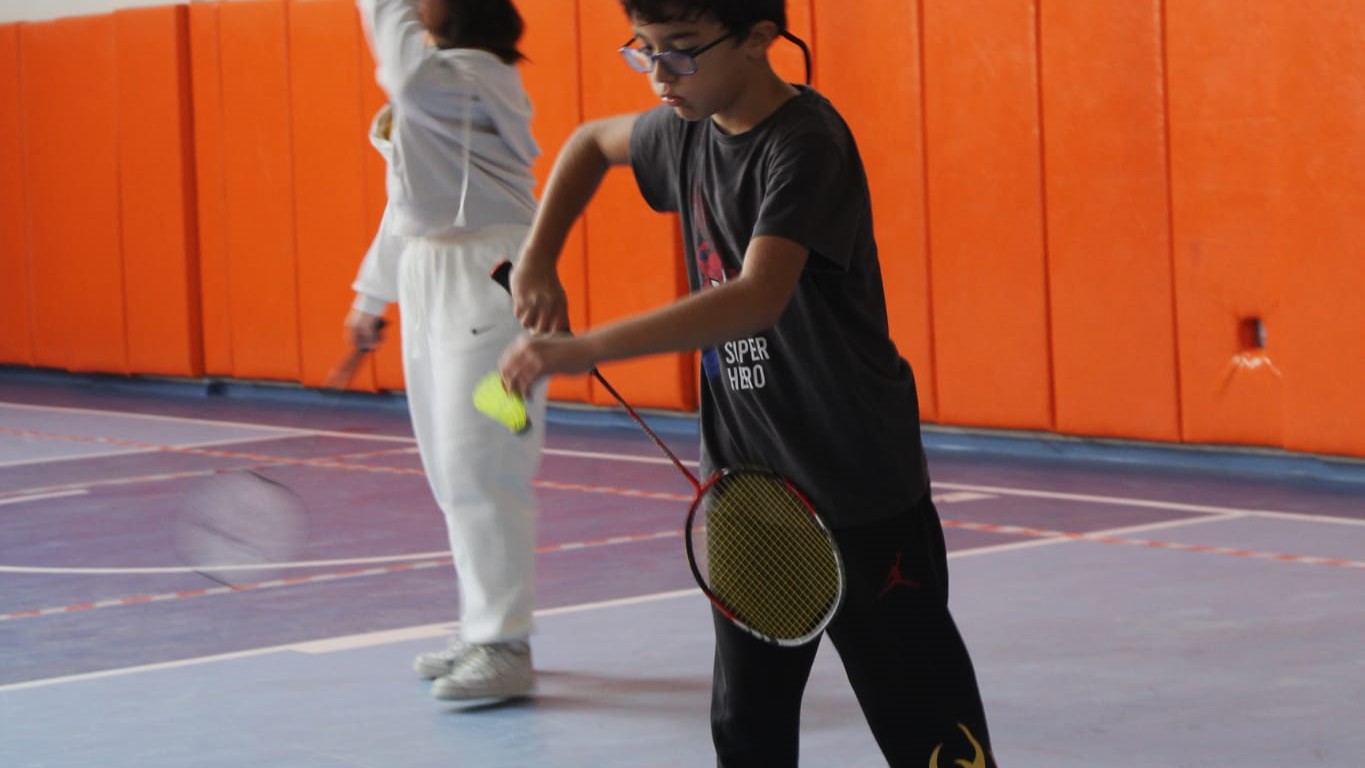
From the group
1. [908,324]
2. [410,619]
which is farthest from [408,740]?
[908,324]

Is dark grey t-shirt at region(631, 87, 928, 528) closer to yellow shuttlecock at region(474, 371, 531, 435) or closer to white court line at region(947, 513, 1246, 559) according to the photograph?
yellow shuttlecock at region(474, 371, 531, 435)

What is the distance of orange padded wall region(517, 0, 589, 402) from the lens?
11.5 m

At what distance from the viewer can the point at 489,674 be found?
5.20m

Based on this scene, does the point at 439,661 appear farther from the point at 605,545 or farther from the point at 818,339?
the point at 818,339

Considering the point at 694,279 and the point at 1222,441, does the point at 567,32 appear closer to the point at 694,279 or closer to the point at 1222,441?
the point at 1222,441

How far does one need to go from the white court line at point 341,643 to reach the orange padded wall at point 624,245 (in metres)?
4.46

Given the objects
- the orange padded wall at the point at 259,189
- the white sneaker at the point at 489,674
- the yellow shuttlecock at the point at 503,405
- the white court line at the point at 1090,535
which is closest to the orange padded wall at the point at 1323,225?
the white court line at the point at 1090,535

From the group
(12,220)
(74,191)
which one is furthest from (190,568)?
(12,220)

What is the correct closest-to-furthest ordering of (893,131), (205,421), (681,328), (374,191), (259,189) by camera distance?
(681,328)
(893,131)
(205,421)
(374,191)
(259,189)

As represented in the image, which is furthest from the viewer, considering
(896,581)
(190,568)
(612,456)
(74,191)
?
(74,191)

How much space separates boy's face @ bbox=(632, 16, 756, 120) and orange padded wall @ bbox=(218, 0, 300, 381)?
35.1ft

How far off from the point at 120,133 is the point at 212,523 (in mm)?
8941

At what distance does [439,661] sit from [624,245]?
6.12 m

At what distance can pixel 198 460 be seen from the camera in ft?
35.0
